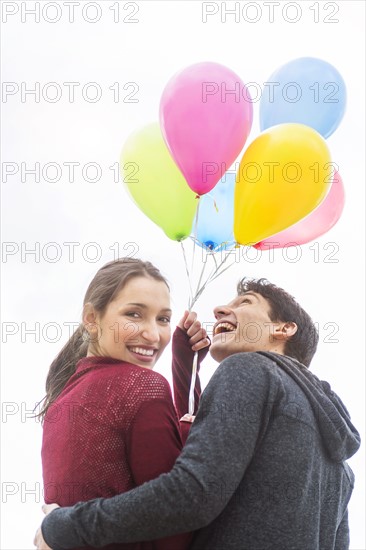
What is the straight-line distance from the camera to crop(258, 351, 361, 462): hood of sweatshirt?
195 cm

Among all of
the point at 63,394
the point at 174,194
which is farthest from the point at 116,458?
the point at 174,194

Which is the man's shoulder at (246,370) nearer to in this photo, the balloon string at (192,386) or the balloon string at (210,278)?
the balloon string at (192,386)

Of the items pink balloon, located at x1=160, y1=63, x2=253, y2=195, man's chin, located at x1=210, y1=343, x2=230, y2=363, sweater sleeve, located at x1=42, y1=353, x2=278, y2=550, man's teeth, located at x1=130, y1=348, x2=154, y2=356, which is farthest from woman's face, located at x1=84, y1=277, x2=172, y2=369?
pink balloon, located at x1=160, y1=63, x2=253, y2=195

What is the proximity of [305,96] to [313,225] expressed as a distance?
19.9 inches

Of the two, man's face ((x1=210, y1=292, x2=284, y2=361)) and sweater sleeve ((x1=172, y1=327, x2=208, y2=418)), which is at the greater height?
man's face ((x1=210, y1=292, x2=284, y2=361))

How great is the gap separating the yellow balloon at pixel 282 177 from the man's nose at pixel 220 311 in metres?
0.32

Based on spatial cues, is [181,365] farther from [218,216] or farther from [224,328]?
[218,216]

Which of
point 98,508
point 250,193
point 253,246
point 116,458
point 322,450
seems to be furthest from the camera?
point 253,246

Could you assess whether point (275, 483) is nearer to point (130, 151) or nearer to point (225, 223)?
point (225, 223)

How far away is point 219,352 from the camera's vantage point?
2.29 m

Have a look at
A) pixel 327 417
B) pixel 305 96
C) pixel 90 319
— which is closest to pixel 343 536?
pixel 327 417

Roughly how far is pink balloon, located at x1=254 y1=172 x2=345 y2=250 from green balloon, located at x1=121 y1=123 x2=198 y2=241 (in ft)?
1.04

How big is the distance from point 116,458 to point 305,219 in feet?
4.31

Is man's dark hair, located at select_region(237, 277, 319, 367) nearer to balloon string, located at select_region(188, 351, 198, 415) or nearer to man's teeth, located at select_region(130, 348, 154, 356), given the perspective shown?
balloon string, located at select_region(188, 351, 198, 415)
